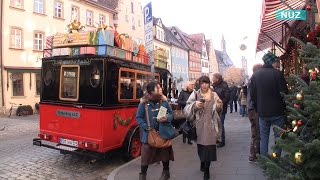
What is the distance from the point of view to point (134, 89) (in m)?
9.44

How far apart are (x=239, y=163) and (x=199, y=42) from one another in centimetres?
7945

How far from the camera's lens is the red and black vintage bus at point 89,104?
27.0ft

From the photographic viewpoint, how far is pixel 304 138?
3.44 metres

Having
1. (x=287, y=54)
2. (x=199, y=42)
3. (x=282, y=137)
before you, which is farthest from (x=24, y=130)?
(x=199, y=42)

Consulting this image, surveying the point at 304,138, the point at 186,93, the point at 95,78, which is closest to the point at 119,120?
the point at 95,78

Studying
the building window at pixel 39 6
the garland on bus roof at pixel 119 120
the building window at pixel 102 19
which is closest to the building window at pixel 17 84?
the building window at pixel 39 6

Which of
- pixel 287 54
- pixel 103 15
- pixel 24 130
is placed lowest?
pixel 24 130

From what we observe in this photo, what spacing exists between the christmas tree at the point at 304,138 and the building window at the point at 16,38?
25.8 m

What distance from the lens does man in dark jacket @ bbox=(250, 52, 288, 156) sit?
6051 millimetres

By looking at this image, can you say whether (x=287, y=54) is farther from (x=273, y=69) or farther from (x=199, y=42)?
(x=199, y=42)

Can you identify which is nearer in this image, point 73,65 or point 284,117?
point 284,117

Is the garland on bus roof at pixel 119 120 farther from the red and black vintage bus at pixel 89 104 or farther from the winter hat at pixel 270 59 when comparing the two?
the winter hat at pixel 270 59

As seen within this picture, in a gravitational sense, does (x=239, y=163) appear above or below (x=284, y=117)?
below

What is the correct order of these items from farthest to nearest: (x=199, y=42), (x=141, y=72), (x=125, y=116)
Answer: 1. (x=199, y=42)
2. (x=141, y=72)
3. (x=125, y=116)
